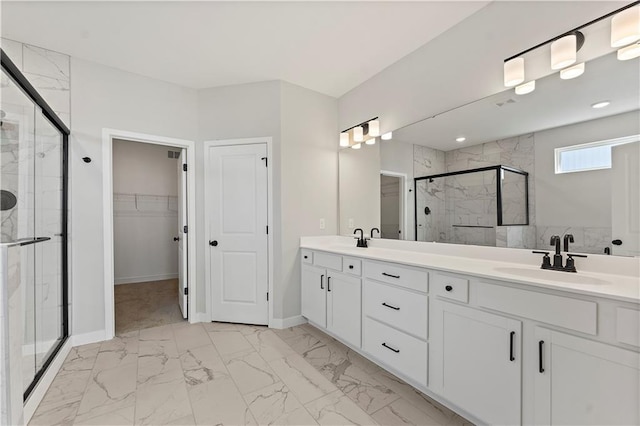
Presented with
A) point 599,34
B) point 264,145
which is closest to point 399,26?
point 599,34

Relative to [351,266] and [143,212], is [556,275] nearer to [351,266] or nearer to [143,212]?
[351,266]

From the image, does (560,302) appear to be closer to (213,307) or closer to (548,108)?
(548,108)

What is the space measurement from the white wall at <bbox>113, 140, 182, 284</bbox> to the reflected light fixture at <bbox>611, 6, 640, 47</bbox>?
558 centimetres

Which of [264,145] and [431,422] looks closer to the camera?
[431,422]

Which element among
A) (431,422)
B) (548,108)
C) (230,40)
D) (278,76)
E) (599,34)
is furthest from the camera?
(278,76)

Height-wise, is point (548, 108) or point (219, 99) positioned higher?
point (219, 99)

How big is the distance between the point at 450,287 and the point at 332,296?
1225mm

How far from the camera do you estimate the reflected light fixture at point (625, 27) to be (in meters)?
1.36

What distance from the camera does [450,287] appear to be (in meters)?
1.60

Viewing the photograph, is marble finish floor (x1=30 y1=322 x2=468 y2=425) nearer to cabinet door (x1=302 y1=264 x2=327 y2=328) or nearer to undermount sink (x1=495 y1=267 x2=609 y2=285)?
cabinet door (x1=302 y1=264 x2=327 y2=328)

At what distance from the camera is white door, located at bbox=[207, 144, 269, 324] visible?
308 centimetres

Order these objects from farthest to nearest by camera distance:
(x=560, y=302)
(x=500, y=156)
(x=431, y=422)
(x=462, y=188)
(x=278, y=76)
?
(x=278, y=76)
(x=462, y=188)
(x=500, y=156)
(x=431, y=422)
(x=560, y=302)

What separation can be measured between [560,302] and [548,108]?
122 centimetres

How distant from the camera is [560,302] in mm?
1203
